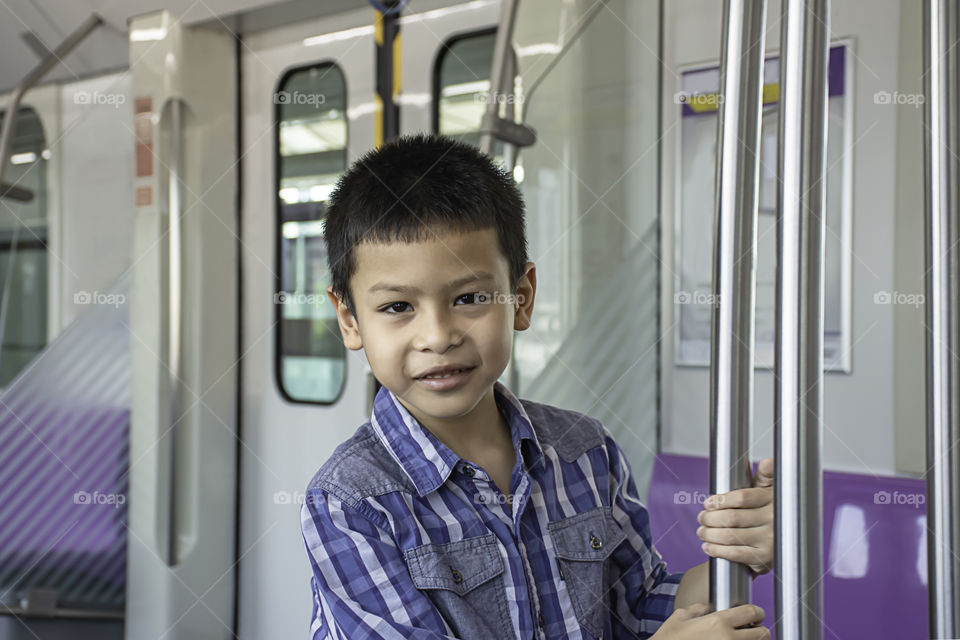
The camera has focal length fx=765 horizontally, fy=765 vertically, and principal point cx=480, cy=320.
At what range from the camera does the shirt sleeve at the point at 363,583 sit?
0.65 m

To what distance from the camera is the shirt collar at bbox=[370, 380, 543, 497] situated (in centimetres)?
72

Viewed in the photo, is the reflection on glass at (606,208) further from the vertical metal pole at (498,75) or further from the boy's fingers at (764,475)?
the boy's fingers at (764,475)

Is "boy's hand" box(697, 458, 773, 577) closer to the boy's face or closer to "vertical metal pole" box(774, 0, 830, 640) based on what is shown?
"vertical metal pole" box(774, 0, 830, 640)

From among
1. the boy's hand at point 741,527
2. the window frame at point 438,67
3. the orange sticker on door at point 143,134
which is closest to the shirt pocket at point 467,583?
the boy's hand at point 741,527

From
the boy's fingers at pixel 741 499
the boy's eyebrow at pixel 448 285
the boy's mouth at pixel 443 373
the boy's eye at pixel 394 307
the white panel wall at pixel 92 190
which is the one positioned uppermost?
the white panel wall at pixel 92 190

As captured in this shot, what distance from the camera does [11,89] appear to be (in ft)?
6.77

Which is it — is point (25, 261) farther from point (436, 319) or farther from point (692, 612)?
point (692, 612)

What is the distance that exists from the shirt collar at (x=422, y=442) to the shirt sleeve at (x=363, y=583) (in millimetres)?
68

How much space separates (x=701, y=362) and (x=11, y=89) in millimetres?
1922

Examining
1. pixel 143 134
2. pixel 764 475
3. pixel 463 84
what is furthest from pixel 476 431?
pixel 143 134

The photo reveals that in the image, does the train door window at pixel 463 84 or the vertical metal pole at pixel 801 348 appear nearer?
the vertical metal pole at pixel 801 348

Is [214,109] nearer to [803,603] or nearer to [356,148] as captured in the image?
[356,148]

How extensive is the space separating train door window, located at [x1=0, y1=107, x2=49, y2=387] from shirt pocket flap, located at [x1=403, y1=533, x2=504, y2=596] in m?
2.03

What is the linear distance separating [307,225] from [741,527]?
66.3 inches
